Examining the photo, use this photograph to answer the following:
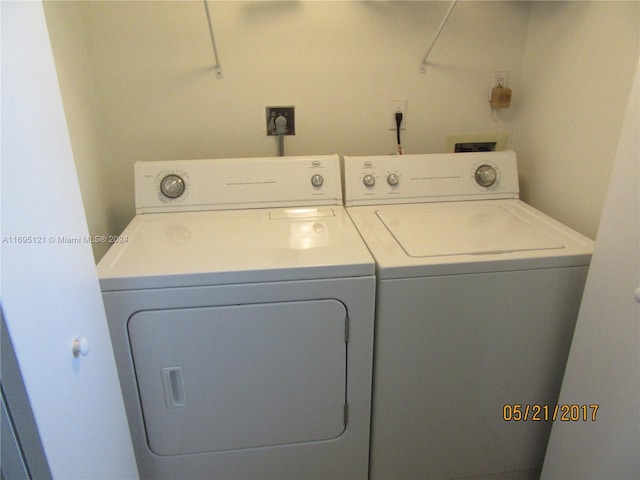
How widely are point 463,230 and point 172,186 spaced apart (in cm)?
98

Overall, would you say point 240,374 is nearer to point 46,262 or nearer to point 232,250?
point 232,250

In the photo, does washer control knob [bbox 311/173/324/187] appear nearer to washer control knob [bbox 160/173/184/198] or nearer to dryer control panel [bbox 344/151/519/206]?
dryer control panel [bbox 344/151/519/206]

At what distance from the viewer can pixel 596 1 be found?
1337 millimetres

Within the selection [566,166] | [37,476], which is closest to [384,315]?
[37,476]

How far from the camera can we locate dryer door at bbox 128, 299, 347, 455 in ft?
3.66

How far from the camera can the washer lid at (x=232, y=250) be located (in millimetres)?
1064

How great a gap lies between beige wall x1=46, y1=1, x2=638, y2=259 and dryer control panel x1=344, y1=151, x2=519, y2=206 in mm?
187

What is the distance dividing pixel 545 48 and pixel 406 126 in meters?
0.57

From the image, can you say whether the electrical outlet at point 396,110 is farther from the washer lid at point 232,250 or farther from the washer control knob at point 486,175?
the washer lid at point 232,250

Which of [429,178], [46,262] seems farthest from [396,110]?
[46,262]

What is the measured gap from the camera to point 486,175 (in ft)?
5.30

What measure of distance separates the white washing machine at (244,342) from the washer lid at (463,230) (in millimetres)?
168
